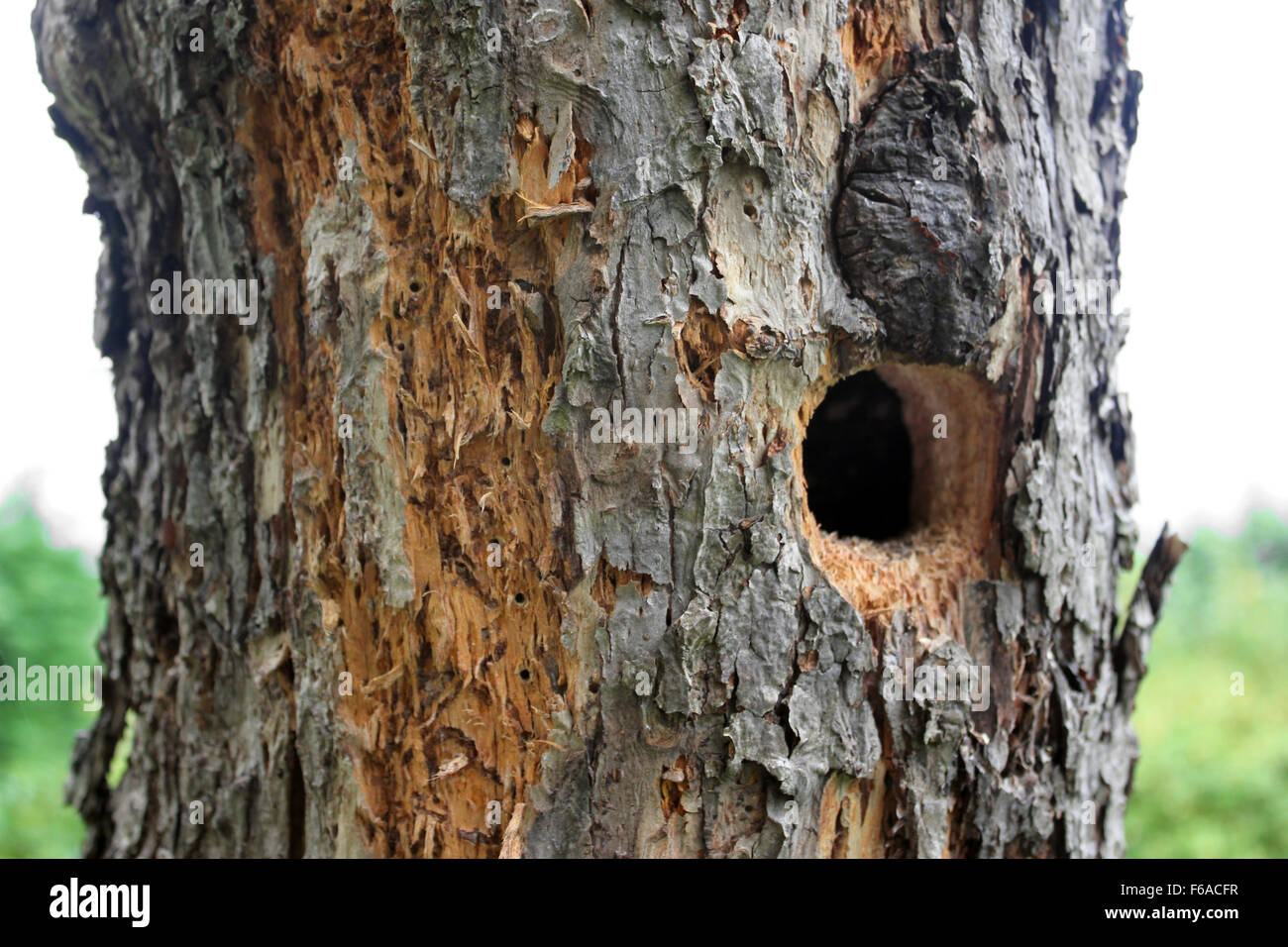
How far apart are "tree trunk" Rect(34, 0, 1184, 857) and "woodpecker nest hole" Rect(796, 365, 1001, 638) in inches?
0.5

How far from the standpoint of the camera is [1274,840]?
11.2ft

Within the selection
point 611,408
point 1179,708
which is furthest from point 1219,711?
point 611,408

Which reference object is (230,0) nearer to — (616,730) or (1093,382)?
(616,730)

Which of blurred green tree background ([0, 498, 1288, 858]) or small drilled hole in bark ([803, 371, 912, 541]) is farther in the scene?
blurred green tree background ([0, 498, 1288, 858])

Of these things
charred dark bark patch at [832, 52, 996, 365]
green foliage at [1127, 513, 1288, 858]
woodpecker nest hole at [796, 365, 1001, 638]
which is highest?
charred dark bark patch at [832, 52, 996, 365]

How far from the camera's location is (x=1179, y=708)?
4.24 metres

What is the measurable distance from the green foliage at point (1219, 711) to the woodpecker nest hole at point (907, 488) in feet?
3.73

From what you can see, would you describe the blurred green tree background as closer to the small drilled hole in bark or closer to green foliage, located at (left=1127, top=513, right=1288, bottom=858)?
green foliage, located at (left=1127, top=513, right=1288, bottom=858)

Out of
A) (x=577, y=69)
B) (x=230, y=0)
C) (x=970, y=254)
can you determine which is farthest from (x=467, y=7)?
(x=970, y=254)

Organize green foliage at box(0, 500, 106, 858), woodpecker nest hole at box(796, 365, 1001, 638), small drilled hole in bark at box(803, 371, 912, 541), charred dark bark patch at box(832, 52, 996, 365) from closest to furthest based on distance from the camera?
charred dark bark patch at box(832, 52, 996, 365), woodpecker nest hole at box(796, 365, 1001, 638), small drilled hole in bark at box(803, 371, 912, 541), green foliage at box(0, 500, 106, 858)

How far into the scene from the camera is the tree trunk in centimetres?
147

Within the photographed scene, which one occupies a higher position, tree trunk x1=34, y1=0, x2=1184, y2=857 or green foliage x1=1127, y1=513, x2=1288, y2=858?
tree trunk x1=34, y1=0, x2=1184, y2=857

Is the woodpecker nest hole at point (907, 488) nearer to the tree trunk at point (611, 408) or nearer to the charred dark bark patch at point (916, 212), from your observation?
the tree trunk at point (611, 408)

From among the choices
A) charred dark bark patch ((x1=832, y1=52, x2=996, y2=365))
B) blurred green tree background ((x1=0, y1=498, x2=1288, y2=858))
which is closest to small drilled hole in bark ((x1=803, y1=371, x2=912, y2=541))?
charred dark bark patch ((x1=832, y1=52, x2=996, y2=365))
